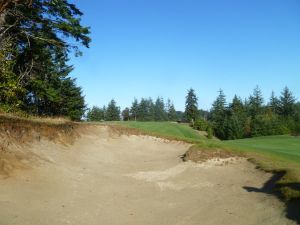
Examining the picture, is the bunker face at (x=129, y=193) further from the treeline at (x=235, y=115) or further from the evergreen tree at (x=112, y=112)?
the evergreen tree at (x=112, y=112)

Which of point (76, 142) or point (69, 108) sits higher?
point (69, 108)

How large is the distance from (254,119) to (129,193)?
252 ft

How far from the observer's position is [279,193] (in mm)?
11172

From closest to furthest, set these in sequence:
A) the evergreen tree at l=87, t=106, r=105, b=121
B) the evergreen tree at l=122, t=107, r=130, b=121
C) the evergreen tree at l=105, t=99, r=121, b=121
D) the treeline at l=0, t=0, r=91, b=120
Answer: the treeline at l=0, t=0, r=91, b=120 < the evergreen tree at l=87, t=106, r=105, b=121 < the evergreen tree at l=105, t=99, r=121, b=121 < the evergreen tree at l=122, t=107, r=130, b=121

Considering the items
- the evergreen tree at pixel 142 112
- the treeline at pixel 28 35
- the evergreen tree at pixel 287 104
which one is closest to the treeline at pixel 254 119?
the evergreen tree at pixel 287 104

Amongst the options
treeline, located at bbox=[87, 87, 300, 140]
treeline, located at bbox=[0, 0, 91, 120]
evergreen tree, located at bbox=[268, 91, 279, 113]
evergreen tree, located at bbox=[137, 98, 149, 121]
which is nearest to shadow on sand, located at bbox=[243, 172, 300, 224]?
treeline, located at bbox=[0, 0, 91, 120]

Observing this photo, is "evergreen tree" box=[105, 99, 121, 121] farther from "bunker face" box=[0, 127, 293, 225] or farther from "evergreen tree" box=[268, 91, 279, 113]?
"bunker face" box=[0, 127, 293, 225]

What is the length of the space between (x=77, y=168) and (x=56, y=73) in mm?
41070

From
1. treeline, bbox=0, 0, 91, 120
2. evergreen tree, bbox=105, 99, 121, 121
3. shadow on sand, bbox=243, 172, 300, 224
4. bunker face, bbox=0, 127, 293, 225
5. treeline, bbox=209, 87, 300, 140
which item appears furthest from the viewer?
evergreen tree, bbox=105, 99, 121, 121

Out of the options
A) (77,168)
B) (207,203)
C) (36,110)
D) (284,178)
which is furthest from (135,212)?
(36,110)

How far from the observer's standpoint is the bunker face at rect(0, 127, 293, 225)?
10742 mm

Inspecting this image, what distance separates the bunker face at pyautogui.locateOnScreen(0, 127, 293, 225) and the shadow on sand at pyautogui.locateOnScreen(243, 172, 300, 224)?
7.6 inches

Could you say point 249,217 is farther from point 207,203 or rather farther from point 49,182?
point 49,182

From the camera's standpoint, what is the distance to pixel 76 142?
23328 mm
